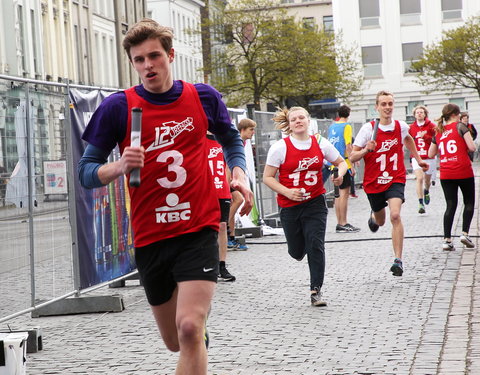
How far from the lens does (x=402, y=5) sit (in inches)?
3226

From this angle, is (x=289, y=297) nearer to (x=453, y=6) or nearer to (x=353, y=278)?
(x=353, y=278)

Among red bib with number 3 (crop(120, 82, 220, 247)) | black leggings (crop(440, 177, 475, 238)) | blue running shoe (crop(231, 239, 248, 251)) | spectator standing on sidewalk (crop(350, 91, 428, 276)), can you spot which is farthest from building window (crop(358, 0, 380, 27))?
red bib with number 3 (crop(120, 82, 220, 247))

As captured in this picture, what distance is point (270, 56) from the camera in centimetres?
6656

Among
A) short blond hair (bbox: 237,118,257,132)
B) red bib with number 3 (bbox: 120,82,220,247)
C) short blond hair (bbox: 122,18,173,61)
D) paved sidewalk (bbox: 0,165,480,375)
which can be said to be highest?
short blond hair (bbox: 237,118,257,132)

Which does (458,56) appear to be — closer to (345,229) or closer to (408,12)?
(408,12)

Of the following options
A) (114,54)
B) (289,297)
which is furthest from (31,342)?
(114,54)

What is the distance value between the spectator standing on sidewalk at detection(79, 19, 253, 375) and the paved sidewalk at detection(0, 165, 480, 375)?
183cm

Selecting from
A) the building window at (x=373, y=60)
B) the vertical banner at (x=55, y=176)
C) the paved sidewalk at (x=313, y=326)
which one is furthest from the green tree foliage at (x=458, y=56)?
the vertical banner at (x=55, y=176)

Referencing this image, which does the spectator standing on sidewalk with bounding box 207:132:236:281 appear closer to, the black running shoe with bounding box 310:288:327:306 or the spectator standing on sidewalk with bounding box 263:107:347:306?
the spectator standing on sidewalk with bounding box 263:107:347:306

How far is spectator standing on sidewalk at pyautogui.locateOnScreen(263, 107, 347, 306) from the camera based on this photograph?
10320mm

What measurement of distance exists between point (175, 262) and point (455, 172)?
30.9ft

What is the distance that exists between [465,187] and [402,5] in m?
69.3

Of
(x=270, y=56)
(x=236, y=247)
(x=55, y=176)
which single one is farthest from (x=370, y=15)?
(x=55, y=176)

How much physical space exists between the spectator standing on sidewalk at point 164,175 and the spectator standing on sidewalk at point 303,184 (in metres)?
4.76
